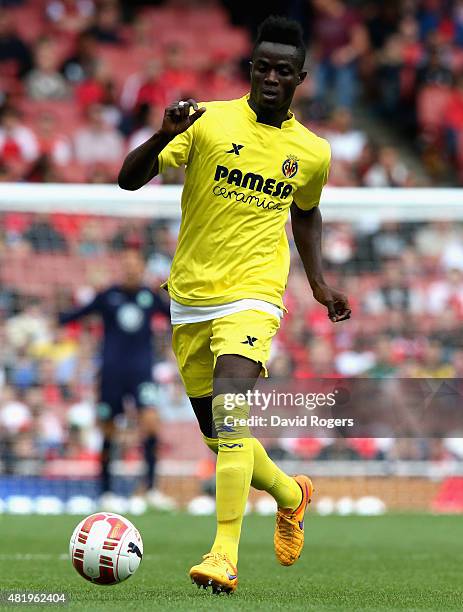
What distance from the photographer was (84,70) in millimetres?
19734

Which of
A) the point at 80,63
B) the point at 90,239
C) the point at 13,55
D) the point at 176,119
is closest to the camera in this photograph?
the point at 176,119

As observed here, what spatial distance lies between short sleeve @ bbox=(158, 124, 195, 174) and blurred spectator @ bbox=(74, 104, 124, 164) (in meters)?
11.9

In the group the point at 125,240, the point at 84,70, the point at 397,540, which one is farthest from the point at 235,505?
the point at 84,70

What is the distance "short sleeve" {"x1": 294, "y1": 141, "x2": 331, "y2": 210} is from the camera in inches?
265

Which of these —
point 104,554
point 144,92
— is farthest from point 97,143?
point 104,554

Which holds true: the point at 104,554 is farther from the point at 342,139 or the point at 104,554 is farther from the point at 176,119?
the point at 342,139

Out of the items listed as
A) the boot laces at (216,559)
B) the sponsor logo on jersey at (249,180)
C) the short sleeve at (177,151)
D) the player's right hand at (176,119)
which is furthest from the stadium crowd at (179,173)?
the player's right hand at (176,119)

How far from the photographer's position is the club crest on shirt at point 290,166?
21.4ft

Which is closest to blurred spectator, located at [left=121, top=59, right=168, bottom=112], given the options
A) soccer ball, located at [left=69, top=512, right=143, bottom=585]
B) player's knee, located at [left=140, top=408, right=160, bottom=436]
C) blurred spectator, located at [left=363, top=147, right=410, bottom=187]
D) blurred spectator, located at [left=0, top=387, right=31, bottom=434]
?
blurred spectator, located at [left=363, top=147, right=410, bottom=187]

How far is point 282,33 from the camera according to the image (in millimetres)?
6289

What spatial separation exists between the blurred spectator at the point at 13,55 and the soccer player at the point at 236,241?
13355 millimetres

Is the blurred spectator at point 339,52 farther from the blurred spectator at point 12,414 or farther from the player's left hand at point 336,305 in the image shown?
the player's left hand at point 336,305

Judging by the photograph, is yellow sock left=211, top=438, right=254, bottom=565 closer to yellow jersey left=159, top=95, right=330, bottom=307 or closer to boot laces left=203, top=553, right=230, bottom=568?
boot laces left=203, top=553, right=230, bottom=568

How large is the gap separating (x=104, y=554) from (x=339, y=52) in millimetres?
15888
